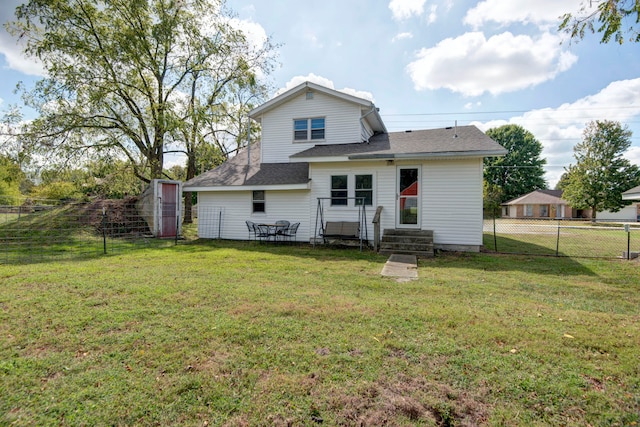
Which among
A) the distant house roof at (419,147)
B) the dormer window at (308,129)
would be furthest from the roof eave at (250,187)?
the dormer window at (308,129)

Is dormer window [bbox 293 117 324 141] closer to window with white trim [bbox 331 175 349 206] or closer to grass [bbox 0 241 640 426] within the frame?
window with white trim [bbox 331 175 349 206]

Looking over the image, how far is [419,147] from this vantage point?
10.5m

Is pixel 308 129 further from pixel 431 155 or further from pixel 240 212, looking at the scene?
pixel 431 155

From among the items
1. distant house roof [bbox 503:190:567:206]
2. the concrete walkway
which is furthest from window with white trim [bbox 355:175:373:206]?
distant house roof [bbox 503:190:567:206]

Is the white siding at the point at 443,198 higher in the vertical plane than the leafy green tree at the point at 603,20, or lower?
lower

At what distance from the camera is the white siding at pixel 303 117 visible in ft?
40.6

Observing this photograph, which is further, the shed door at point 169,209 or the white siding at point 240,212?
the shed door at point 169,209

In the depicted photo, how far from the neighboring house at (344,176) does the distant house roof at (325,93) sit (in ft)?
0.14

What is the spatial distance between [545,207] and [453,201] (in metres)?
39.2

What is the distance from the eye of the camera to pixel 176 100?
1884cm

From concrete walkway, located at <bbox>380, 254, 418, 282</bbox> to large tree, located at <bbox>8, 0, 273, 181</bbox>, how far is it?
1452 cm

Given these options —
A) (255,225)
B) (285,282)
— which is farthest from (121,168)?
(285,282)

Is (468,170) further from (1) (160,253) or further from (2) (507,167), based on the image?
(2) (507,167)

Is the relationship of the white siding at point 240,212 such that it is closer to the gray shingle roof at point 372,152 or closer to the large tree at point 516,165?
the gray shingle roof at point 372,152
